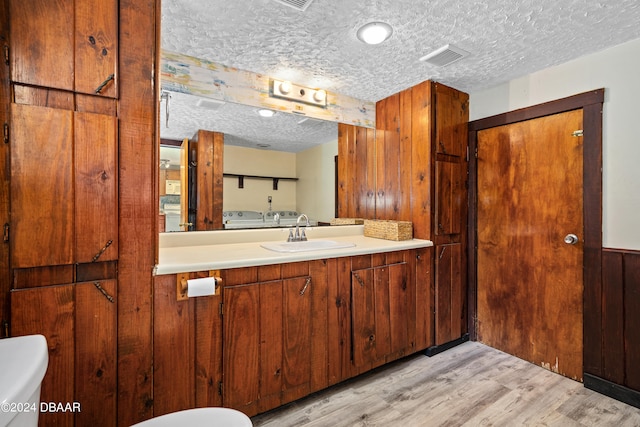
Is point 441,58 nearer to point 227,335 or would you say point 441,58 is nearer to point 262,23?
point 262,23

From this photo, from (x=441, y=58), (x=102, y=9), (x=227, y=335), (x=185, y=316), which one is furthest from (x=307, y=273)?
(x=441, y=58)

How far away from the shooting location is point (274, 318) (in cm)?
166

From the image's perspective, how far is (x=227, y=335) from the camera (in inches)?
A: 60.4

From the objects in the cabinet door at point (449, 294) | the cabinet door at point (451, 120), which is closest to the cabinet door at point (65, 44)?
the cabinet door at point (451, 120)

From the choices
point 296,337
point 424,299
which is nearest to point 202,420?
point 296,337

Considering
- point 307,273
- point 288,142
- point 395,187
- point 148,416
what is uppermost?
point 288,142

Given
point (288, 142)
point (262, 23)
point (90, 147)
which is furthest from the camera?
point (288, 142)

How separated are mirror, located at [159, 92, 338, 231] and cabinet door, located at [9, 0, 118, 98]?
647 mm

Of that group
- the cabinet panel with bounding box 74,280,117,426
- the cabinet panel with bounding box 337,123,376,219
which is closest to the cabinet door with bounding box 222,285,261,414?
the cabinet panel with bounding box 74,280,117,426

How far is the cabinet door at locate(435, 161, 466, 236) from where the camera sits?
97.7 inches

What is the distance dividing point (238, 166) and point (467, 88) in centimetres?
210

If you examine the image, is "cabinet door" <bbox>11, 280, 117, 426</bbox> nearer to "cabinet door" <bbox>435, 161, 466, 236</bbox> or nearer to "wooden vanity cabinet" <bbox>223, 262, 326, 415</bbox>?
A: "wooden vanity cabinet" <bbox>223, 262, 326, 415</bbox>

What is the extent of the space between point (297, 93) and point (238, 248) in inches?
53.9

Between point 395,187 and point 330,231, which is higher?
point 395,187
